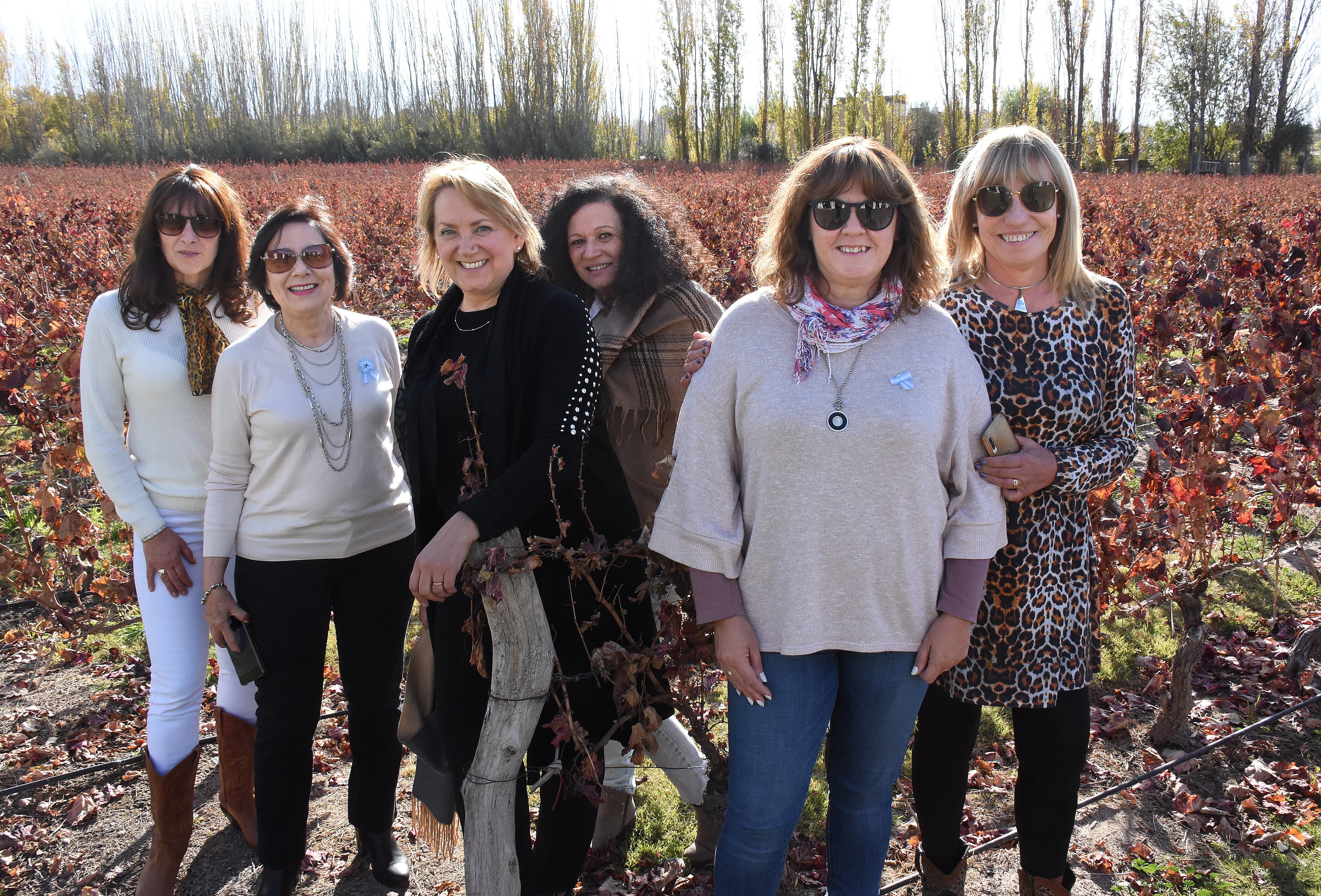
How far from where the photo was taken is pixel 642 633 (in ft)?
7.93

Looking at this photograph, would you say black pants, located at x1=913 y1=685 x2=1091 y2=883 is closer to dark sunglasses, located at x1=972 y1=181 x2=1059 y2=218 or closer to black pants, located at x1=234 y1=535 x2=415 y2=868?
dark sunglasses, located at x1=972 y1=181 x2=1059 y2=218

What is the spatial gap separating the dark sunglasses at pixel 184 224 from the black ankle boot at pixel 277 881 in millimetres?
1867

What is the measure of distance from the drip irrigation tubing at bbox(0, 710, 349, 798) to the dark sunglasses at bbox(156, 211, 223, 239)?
1681 mm

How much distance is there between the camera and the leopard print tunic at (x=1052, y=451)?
2.08m

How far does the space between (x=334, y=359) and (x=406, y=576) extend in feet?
2.23

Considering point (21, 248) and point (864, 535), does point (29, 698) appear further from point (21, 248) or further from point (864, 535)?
point (21, 248)

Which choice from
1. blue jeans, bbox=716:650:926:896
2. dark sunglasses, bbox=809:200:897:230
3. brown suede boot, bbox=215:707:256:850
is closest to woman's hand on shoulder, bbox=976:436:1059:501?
blue jeans, bbox=716:650:926:896

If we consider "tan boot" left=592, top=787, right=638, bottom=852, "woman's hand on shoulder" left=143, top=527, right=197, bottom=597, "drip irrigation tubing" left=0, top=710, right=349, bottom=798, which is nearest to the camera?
"woman's hand on shoulder" left=143, top=527, right=197, bottom=597

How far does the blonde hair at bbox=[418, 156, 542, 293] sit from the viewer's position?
221cm

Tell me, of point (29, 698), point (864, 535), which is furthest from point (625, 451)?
point (29, 698)

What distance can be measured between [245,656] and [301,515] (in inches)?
15.9

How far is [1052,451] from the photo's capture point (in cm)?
205

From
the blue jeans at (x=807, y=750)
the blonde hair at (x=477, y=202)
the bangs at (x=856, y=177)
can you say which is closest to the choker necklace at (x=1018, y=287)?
the bangs at (x=856, y=177)

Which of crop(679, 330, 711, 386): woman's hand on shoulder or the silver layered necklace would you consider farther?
the silver layered necklace
